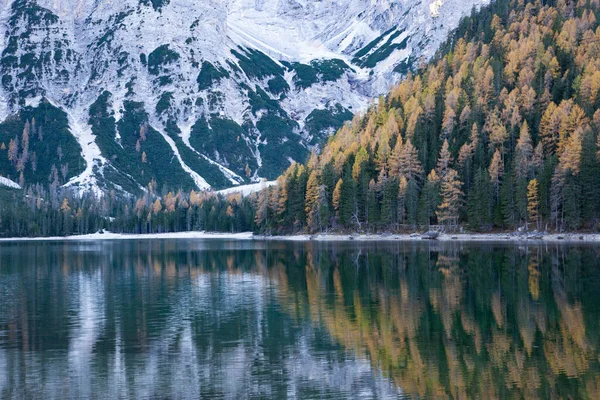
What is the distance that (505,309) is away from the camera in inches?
1699

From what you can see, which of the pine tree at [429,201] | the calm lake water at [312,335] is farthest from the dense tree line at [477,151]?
the calm lake water at [312,335]

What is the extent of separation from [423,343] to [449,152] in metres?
118

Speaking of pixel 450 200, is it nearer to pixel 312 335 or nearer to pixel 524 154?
pixel 524 154

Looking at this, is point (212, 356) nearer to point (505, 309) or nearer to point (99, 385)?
point (99, 385)

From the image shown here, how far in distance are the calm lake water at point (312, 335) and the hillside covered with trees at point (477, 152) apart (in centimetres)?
5964

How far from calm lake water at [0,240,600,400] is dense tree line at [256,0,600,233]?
59106 mm

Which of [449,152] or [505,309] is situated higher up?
[449,152]

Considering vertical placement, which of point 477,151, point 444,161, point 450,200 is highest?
point 477,151

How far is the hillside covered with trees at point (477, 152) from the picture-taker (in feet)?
413

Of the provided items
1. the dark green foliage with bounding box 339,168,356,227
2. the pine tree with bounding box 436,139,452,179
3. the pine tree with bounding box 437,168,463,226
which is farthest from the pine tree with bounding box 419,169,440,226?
the dark green foliage with bounding box 339,168,356,227

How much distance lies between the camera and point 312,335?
37.1 m

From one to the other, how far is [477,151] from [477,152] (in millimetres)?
265

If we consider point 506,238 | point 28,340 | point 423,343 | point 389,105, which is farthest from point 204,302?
point 389,105

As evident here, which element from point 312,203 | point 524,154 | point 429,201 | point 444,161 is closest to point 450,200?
point 429,201
